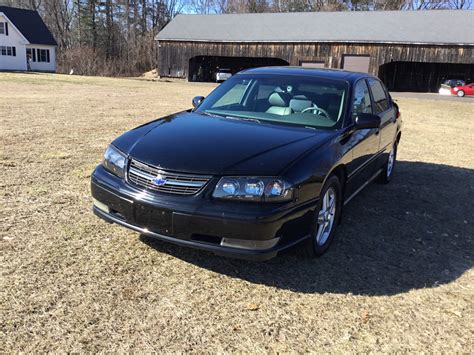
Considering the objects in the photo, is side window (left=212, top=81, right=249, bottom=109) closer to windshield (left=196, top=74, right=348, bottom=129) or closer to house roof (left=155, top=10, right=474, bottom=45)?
windshield (left=196, top=74, right=348, bottom=129)

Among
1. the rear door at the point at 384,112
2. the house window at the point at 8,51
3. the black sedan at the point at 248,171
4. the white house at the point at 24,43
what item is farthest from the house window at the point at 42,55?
the black sedan at the point at 248,171

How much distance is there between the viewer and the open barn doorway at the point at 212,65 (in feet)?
155

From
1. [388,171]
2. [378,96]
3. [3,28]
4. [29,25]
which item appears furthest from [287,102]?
[29,25]

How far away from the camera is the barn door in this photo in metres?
39.2

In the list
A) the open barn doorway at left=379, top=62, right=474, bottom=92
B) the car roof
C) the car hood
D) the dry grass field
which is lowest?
the dry grass field

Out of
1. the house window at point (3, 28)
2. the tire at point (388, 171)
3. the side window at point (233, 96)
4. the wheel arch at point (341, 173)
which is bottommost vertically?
the tire at point (388, 171)

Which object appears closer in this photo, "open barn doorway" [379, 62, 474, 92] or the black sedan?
the black sedan

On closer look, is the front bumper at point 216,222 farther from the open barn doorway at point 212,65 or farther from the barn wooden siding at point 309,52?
the open barn doorway at point 212,65

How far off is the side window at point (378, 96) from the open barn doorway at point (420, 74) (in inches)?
1409

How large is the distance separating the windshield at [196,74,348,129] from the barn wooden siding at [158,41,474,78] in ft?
121

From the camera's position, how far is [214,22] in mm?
47750

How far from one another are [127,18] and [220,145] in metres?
74.0

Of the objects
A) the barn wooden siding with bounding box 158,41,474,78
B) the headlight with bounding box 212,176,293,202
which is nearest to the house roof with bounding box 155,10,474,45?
the barn wooden siding with bounding box 158,41,474,78

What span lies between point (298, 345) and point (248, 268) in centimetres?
106
